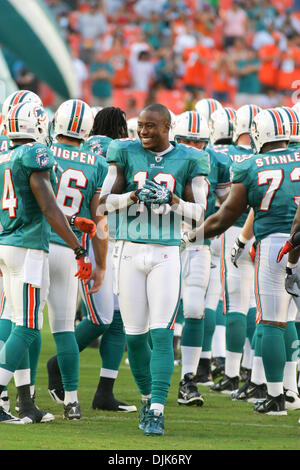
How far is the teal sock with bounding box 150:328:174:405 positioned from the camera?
4996mm

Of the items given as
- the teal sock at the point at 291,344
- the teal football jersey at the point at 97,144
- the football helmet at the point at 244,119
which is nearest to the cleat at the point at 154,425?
the teal sock at the point at 291,344

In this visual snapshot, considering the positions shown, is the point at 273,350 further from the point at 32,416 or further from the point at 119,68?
the point at 119,68

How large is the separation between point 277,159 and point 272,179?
0.44ft

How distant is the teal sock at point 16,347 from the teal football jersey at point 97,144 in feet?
5.31

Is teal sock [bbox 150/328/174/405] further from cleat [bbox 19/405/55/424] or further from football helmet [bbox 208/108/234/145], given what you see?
football helmet [bbox 208/108/234/145]

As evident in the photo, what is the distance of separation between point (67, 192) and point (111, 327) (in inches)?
39.0

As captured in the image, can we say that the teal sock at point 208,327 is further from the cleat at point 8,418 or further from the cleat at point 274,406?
the cleat at point 8,418

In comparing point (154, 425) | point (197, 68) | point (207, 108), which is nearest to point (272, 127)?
point (154, 425)

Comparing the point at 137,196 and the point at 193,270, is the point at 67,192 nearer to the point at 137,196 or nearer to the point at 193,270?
the point at 137,196

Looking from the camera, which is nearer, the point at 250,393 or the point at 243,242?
the point at 243,242

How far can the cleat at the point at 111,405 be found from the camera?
5953 mm

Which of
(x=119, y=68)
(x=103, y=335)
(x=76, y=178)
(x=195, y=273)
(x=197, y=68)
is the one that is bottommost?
(x=103, y=335)

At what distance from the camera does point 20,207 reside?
16.9ft

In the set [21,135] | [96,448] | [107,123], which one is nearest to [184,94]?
[107,123]
